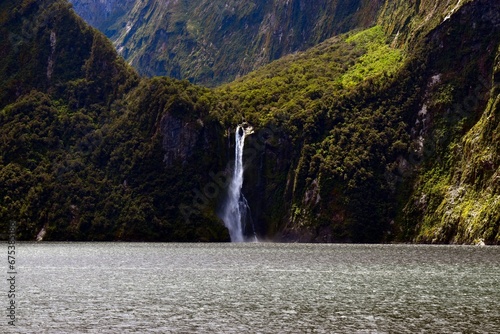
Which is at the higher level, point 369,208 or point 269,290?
point 369,208

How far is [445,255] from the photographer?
116m

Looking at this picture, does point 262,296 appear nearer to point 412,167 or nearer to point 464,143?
point 464,143

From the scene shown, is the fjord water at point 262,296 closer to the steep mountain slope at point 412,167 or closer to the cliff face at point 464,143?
the cliff face at point 464,143

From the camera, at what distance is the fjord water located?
1945 inches

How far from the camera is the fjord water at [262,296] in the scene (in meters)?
49.4

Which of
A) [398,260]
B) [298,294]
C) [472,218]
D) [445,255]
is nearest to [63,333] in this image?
[298,294]

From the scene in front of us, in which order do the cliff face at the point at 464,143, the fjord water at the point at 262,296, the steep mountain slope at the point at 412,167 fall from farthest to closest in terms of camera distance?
the steep mountain slope at the point at 412,167, the cliff face at the point at 464,143, the fjord water at the point at 262,296

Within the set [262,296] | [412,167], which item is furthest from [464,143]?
[262,296]

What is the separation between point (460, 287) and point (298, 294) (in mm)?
16773

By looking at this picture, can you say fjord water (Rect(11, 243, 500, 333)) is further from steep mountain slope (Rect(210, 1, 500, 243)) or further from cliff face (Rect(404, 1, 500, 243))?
steep mountain slope (Rect(210, 1, 500, 243))

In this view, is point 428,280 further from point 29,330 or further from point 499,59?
point 499,59

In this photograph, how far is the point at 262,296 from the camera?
6512 centimetres

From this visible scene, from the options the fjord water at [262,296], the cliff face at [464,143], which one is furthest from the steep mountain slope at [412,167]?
the fjord water at [262,296]

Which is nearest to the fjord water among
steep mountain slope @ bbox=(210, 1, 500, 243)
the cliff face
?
the cliff face
